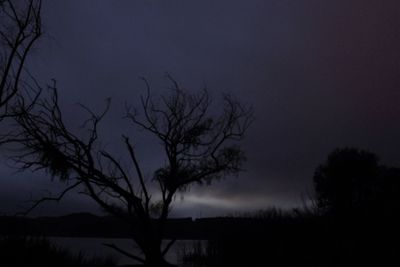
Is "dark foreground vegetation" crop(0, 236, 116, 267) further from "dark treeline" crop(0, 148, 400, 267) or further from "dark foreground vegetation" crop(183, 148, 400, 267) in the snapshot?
"dark foreground vegetation" crop(183, 148, 400, 267)

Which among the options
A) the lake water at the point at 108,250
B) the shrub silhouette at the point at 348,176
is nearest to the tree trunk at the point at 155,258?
the lake water at the point at 108,250

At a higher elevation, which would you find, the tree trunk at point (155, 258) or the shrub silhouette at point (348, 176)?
the shrub silhouette at point (348, 176)

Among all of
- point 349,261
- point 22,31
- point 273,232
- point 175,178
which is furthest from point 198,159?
point 22,31

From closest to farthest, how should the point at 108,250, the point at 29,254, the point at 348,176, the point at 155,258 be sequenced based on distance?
1. the point at 29,254
2. the point at 155,258
3. the point at 348,176
4. the point at 108,250

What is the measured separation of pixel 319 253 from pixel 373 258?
93.0 inches

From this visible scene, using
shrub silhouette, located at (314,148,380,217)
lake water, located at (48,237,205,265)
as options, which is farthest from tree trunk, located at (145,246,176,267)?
shrub silhouette, located at (314,148,380,217)

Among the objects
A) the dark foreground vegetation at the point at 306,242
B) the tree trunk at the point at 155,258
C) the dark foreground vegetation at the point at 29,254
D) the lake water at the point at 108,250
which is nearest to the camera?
the dark foreground vegetation at the point at 306,242

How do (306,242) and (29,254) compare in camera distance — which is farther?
(306,242)

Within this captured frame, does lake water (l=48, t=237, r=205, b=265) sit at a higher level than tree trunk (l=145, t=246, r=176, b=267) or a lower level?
higher

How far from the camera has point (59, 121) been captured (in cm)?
1488

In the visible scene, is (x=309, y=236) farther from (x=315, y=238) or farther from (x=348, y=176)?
(x=348, y=176)

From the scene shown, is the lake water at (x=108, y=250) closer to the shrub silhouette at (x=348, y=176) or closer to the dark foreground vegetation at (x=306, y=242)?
the dark foreground vegetation at (x=306, y=242)

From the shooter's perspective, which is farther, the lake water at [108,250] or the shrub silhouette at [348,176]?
the shrub silhouette at [348,176]

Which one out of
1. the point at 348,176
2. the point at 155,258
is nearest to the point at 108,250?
the point at 348,176
